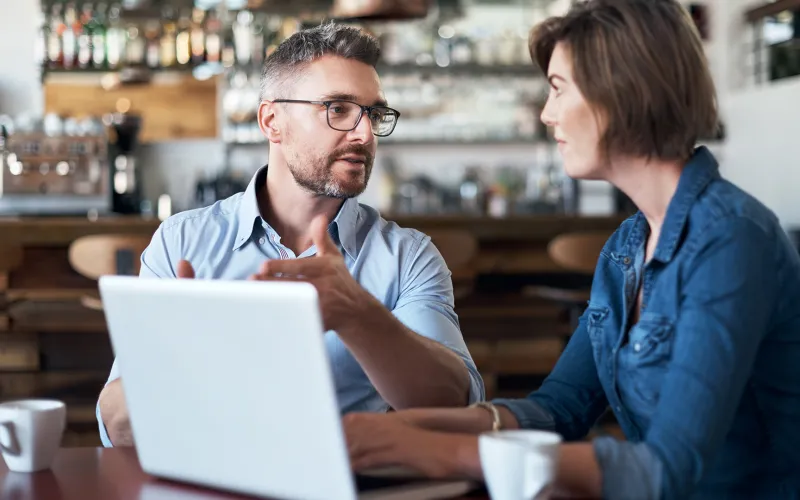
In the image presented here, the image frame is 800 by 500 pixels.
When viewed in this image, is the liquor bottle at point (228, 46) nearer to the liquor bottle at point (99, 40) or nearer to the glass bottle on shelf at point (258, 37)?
the glass bottle on shelf at point (258, 37)

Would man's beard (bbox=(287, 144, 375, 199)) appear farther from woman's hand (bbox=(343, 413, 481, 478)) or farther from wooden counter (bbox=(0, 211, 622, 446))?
wooden counter (bbox=(0, 211, 622, 446))

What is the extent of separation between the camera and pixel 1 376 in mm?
4090

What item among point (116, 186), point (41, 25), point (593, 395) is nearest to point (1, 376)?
point (116, 186)

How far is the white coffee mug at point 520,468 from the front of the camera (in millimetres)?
870

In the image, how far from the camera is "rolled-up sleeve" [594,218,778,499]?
99 centimetres

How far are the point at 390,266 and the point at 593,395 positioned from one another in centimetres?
46

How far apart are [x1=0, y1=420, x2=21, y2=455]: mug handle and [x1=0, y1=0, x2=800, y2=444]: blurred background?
3401mm

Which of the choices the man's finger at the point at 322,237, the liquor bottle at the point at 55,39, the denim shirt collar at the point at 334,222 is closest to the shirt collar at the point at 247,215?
the denim shirt collar at the point at 334,222

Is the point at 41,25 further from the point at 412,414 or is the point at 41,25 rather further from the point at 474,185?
the point at 412,414

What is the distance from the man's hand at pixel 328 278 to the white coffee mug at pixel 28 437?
321 millimetres

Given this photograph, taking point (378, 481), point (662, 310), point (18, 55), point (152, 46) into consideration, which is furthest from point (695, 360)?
point (18, 55)

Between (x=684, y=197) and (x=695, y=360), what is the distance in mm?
223

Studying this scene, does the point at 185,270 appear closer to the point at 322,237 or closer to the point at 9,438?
the point at 322,237

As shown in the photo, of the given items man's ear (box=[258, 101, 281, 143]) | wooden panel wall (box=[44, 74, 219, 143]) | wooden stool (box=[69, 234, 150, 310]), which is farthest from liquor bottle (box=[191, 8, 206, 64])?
man's ear (box=[258, 101, 281, 143])
